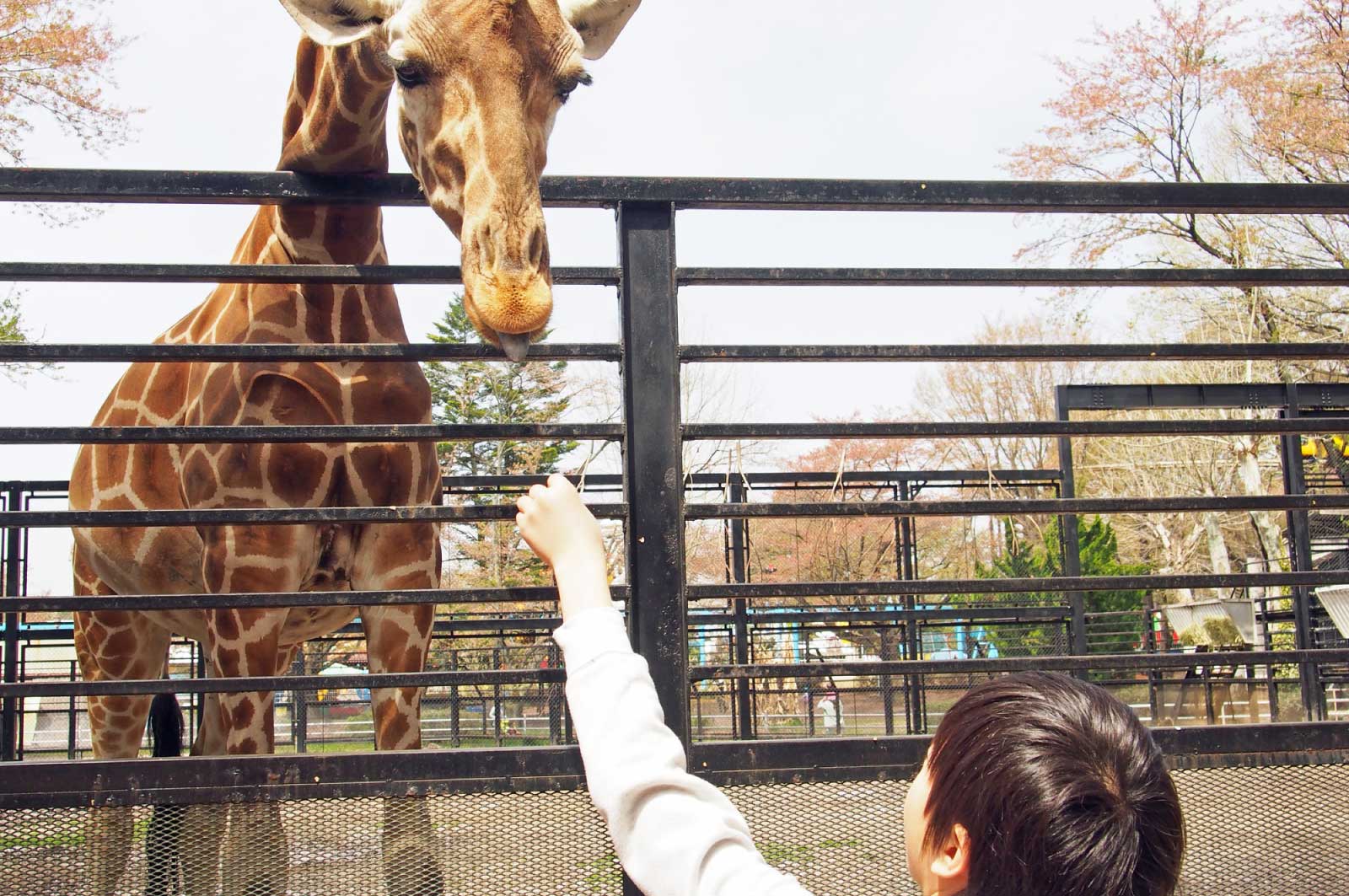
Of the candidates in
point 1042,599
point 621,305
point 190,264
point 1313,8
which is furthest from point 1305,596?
point 1313,8

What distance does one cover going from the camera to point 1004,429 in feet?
10.4

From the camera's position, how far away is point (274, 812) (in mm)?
2916

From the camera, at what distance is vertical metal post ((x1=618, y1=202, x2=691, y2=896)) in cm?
286

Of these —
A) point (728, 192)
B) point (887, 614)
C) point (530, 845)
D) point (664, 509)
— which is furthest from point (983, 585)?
point (887, 614)

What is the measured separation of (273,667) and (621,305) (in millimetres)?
1648

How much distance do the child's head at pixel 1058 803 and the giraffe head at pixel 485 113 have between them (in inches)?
61.1

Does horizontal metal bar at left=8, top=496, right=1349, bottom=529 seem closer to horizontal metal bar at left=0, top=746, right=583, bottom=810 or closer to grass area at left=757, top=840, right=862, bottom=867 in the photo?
horizontal metal bar at left=0, top=746, right=583, bottom=810

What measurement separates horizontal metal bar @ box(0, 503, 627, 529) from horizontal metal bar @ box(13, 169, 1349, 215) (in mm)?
783

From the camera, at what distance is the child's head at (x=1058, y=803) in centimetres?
120

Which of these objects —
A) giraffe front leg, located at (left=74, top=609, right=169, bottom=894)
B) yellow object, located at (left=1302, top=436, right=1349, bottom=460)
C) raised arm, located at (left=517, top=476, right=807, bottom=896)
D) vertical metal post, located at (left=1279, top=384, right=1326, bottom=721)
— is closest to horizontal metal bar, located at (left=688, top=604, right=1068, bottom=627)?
vertical metal post, located at (left=1279, top=384, right=1326, bottom=721)

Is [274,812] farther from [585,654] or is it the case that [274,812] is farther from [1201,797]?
[1201,797]

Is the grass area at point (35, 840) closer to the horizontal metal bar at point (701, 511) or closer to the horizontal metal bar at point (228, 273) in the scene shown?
the horizontal metal bar at point (701, 511)

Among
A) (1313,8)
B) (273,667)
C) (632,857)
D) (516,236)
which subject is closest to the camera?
(632,857)

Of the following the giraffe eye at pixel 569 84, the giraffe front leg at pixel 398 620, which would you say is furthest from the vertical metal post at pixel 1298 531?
the giraffe eye at pixel 569 84
